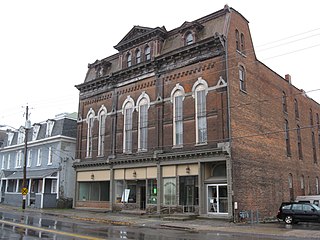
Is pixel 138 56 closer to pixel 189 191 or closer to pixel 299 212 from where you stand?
pixel 189 191

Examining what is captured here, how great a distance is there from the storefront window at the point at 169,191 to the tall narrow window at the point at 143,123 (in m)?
4.02

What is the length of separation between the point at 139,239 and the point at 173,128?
1462cm

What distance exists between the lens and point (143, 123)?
107 feet

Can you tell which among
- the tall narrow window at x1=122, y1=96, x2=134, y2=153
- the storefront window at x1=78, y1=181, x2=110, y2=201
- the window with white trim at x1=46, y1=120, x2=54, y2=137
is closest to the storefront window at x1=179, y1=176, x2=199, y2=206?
the tall narrow window at x1=122, y1=96, x2=134, y2=153

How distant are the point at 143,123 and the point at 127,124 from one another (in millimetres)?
2359

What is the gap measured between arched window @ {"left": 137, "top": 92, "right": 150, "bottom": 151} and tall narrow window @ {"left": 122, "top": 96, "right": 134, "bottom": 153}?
1294mm

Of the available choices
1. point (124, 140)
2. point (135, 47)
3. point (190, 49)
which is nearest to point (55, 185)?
point (124, 140)

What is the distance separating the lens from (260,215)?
2686 cm

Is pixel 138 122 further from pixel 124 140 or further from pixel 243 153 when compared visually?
pixel 243 153

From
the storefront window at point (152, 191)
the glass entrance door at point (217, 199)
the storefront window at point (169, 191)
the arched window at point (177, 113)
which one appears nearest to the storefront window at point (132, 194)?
the storefront window at point (152, 191)

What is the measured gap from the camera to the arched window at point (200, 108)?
27.3 meters

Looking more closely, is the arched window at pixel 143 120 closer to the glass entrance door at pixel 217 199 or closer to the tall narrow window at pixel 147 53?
the tall narrow window at pixel 147 53

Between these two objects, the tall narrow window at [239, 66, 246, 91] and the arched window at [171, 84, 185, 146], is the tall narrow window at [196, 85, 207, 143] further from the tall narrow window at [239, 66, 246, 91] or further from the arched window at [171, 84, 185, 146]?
the tall narrow window at [239, 66, 246, 91]

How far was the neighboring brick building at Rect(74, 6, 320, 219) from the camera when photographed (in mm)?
26250
